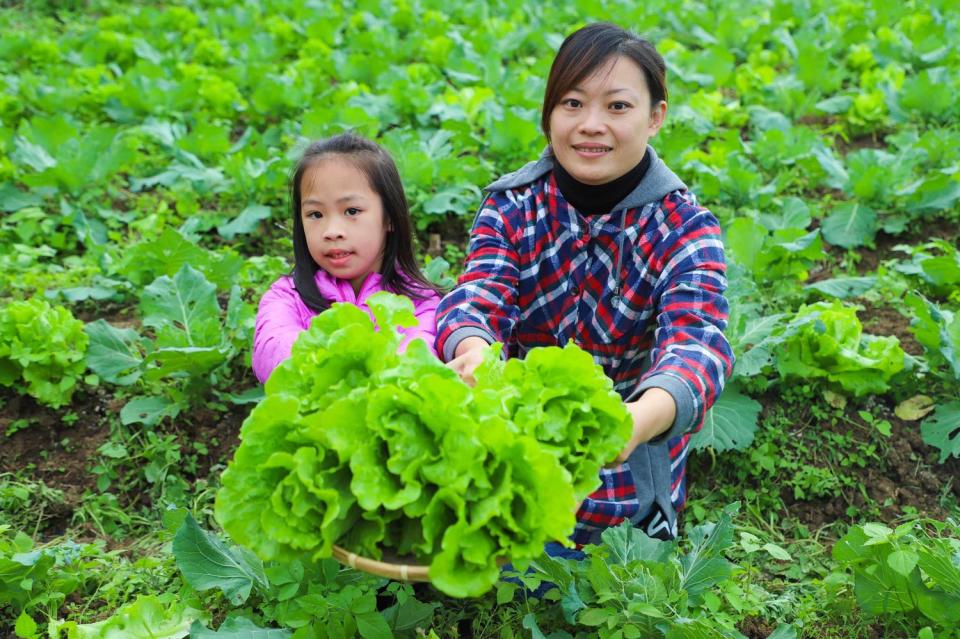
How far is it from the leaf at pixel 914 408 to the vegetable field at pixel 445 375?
0.02 m

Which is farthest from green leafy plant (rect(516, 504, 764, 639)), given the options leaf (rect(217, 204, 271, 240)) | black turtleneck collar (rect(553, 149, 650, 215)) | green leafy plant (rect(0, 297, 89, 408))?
leaf (rect(217, 204, 271, 240))

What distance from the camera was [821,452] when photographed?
3863mm

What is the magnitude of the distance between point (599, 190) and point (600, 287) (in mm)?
363

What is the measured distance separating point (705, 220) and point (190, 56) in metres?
6.89

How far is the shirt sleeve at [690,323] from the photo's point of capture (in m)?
2.68

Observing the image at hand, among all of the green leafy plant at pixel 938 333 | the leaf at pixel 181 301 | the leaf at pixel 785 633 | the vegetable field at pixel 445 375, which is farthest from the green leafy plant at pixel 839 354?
the leaf at pixel 181 301

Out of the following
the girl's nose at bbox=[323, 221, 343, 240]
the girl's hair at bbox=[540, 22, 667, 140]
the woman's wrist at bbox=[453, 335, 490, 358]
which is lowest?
the woman's wrist at bbox=[453, 335, 490, 358]

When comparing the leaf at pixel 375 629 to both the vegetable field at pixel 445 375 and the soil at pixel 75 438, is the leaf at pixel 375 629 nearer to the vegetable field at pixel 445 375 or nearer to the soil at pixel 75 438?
the vegetable field at pixel 445 375

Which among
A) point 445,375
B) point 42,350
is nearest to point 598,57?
point 445,375

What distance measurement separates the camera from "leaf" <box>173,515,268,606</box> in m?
2.91

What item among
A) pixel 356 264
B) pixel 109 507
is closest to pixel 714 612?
pixel 356 264

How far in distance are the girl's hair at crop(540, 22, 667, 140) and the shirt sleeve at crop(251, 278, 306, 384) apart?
4.35 feet

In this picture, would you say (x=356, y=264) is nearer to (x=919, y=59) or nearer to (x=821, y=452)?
(x=821, y=452)

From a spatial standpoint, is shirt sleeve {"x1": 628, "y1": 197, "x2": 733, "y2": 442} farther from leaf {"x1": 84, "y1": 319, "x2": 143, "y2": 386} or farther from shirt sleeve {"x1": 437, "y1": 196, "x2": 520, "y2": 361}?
leaf {"x1": 84, "y1": 319, "x2": 143, "y2": 386}
